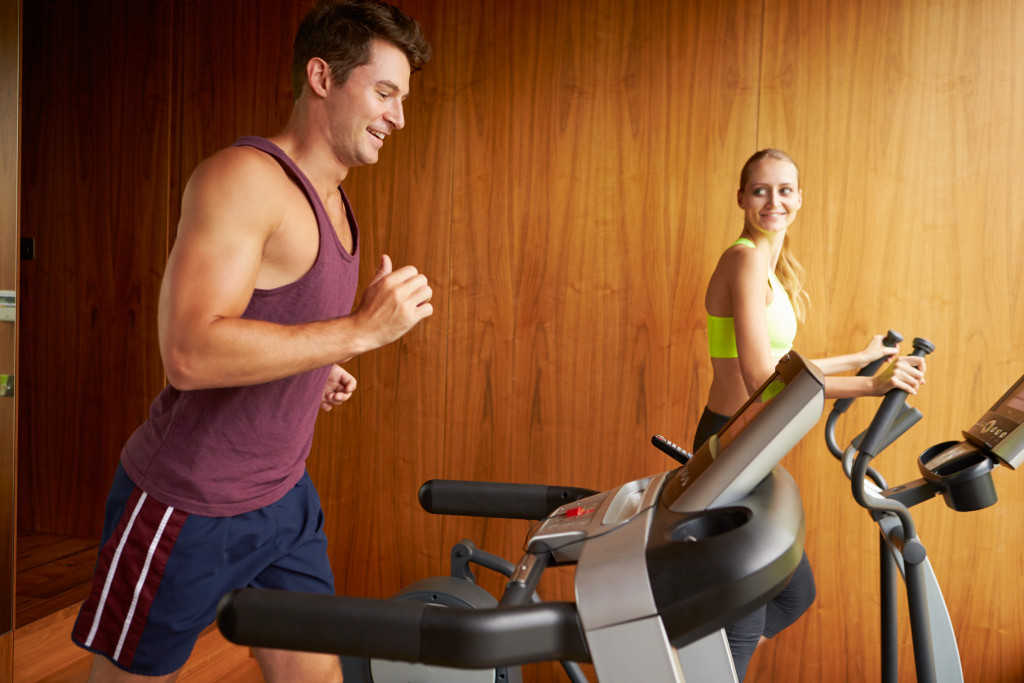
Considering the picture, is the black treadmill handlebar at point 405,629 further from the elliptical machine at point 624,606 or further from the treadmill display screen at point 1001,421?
the treadmill display screen at point 1001,421

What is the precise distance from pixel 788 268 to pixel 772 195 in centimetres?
31

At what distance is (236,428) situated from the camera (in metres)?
1.28

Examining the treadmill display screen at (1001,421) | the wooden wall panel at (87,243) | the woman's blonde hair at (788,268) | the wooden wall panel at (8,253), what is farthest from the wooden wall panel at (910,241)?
the wooden wall panel at (87,243)

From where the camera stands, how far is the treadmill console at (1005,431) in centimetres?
124

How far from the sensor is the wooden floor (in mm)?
2367

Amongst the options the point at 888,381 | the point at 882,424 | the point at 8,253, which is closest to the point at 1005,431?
the point at 882,424

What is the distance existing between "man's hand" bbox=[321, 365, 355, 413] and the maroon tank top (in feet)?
0.75

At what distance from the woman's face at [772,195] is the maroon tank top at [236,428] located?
1171mm

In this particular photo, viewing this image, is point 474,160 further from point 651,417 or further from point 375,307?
point 375,307

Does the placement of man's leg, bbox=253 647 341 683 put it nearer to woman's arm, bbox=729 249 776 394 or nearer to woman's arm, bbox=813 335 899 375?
woman's arm, bbox=729 249 776 394

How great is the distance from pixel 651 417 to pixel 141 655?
5.55 feet

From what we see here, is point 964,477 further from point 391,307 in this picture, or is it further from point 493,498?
point 391,307

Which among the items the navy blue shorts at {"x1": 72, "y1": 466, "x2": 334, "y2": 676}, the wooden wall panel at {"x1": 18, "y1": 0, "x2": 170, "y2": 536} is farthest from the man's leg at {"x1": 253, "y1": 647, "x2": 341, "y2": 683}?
the wooden wall panel at {"x1": 18, "y1": 0, "x2": 170, "y2": 536}

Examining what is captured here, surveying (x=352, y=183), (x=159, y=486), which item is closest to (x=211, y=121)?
(x=352, y=183)
